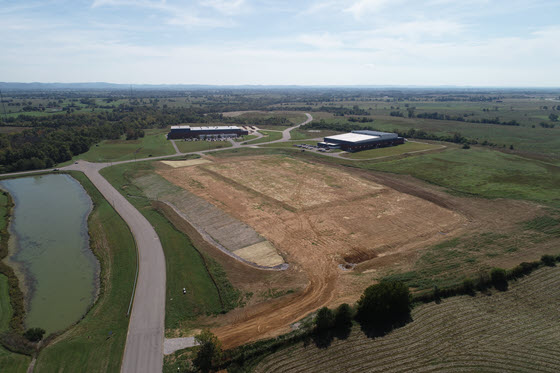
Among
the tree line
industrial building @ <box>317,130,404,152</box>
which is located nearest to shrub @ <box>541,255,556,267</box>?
industrial building @ <box>317,130,404,152</box>

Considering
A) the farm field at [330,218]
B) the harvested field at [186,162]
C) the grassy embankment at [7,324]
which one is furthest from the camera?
the harvested field at [186,162]

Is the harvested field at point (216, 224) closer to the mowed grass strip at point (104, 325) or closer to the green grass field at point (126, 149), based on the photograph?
the mowed grass strip at point (104, 325)

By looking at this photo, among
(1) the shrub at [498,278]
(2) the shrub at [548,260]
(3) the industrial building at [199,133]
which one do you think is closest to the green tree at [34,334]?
(1) the shrub at [498,278]

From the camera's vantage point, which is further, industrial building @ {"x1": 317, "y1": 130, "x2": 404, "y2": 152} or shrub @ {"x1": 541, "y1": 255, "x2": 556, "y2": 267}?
industrial building @ {"x1": 317, "y1": 130, "x2": 404, "y2": 152}

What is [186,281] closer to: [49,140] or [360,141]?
[360,141]

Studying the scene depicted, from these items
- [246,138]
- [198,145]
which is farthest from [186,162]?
[246,138]

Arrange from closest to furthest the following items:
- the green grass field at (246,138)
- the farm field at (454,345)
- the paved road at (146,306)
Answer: the farm field at (454,345)
the paved road at (146,306)
the green grass field at (246,138)

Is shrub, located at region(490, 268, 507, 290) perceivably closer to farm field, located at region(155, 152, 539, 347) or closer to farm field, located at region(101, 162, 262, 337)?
farm field, located at region(155, 152, 539, 347)

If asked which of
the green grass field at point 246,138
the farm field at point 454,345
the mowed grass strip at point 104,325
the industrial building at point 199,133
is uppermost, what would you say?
the industrial building at point 199,133
